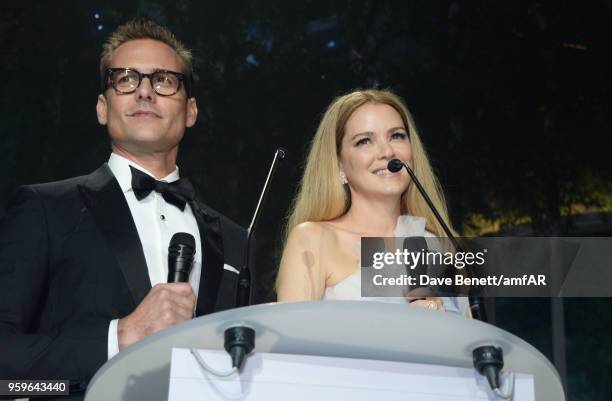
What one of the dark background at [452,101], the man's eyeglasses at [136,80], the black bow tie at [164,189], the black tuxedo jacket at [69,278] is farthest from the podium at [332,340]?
the dark background at [452,101]

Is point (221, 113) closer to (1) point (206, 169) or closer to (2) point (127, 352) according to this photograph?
(1) point (206, 169)

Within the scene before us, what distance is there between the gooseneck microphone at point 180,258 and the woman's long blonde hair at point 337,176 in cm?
87

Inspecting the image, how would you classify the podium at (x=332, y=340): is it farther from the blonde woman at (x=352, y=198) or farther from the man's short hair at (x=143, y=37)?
the man's short hair at (x=143, y=37)

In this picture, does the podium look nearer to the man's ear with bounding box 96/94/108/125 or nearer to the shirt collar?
the shirt collar

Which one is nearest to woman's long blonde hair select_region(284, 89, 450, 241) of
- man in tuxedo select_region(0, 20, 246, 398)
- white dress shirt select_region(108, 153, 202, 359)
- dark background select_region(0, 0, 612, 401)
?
man in tuxedo select_region(0, 20, 246, 398)

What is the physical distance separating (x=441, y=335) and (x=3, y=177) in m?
2.69

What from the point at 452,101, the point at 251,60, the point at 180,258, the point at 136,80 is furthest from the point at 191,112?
the point at 452,101

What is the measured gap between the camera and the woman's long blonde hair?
2215 millimetres

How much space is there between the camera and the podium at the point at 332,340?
809mm

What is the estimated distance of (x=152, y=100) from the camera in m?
1.99

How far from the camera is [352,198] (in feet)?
7.29

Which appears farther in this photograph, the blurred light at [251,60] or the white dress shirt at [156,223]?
the blurred light at [251,60]

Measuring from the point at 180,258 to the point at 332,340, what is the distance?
0.56 metres

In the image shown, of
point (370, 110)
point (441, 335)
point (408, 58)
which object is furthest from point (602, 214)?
point (441, 335)
